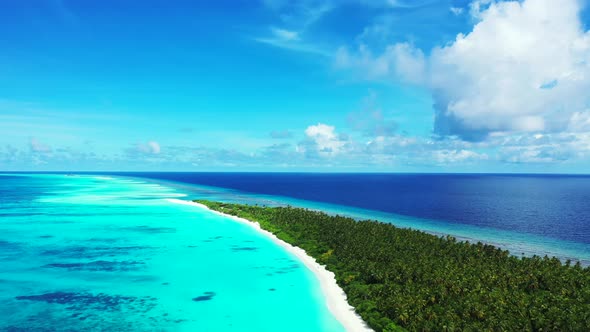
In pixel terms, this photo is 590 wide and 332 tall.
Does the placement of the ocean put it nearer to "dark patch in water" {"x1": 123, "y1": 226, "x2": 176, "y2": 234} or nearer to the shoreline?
"dark patch in water" {"x1": 123, "y1": 226, "x2": 176, "y2": 234}

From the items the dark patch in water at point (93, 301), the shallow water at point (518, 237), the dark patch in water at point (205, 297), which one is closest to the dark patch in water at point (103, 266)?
the dark patch in water at point (93, 301)

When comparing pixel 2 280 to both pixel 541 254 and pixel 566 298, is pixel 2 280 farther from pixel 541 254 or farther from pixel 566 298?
pixel 541 254

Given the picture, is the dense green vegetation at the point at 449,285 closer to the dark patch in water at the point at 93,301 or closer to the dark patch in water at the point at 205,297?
the dark patch in water at the point at 205,297

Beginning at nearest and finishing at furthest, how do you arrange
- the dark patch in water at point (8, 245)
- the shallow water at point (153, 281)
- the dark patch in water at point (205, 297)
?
1. the shallow water at point (153, 281)
2. the dark patch in water at point (205, 297)
3. the dark patch in water at point (8, 245)

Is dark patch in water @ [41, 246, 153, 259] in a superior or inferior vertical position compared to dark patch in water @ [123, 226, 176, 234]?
inferior

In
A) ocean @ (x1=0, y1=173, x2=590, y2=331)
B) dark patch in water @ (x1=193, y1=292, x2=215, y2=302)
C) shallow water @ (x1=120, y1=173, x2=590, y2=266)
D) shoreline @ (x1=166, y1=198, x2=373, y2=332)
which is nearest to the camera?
shoreline @ (x1=166, y1=198, x2=373, y2=332)

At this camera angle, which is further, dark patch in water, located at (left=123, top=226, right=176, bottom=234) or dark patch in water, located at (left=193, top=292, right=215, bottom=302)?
dark patch in water, located at (left=123, top=226, right=176, bottom=234)

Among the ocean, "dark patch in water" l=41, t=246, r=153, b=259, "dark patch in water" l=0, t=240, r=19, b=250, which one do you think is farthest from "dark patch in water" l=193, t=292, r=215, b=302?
"dark patch in water" l=0, t=240, r=19, b=250
